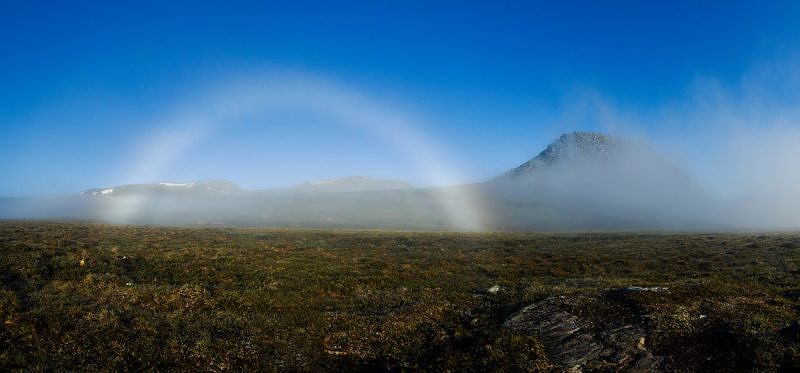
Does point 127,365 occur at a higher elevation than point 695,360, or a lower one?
lower

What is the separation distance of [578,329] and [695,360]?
3767 millimetres

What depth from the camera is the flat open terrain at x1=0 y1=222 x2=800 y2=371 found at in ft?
38.1

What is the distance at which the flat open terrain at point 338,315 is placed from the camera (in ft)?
38.1

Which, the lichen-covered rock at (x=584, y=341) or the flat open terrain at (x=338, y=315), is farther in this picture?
the flat open terrain at (x=338, y=315)

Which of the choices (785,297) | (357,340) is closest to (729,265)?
(785,297)

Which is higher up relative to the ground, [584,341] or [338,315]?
[584,341]

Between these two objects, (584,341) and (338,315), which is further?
(338,315)

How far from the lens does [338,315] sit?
1748 cm

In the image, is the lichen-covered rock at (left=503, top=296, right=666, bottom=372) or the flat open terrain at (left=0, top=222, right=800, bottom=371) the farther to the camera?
the flat open terrain at (left=0, top=222, right=800, bottom=371)

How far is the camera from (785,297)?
17.2 m

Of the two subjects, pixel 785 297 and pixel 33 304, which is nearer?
pixel 33 304

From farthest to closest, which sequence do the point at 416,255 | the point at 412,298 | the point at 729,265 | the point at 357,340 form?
the point at 416,255 → the point at 729,265 → the point at 412,298 → the point at 357,340

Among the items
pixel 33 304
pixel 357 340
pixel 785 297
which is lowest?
pixel 357 340

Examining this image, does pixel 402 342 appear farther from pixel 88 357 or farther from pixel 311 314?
pixel 88 357
